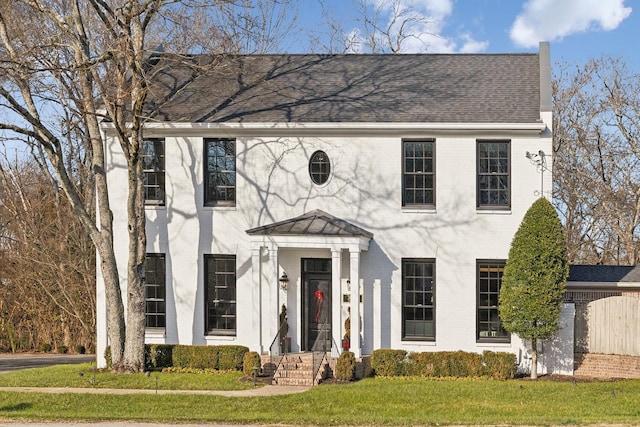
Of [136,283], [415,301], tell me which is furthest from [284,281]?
[136,283]

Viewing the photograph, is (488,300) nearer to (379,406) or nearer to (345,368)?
(345,368)

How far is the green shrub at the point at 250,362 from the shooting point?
20.3 m

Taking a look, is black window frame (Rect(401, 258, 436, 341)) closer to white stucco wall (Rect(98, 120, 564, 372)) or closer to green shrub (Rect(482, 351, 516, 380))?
white stucco wall (Rect(98, 120, 564, 372))

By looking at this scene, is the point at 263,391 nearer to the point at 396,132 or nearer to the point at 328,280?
the point at 328,280

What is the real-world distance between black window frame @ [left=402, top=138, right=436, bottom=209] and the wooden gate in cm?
515

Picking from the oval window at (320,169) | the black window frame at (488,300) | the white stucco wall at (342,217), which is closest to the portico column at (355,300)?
the white stucco wall at (342,217)

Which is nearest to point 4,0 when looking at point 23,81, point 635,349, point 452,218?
point 23,81

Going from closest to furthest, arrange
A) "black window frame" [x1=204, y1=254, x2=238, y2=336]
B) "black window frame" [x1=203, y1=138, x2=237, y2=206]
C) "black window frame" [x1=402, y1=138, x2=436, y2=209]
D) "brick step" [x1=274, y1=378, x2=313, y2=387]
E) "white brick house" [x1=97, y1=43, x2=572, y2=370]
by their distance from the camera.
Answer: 1. "brick step" [x1=274, y1=378, x2=313, y2=387]
2. "white brick house" [x1=97, y1=43, x2=572, y2=370]
3. "black window frame" [x1=402, y1=138, x2=436, y2=209]
4. "black window frame" [x1=204, y1=254, x2=238, y2=336]
5. "black window frame" [x1=203, y1=138, x2=237, y2=206]

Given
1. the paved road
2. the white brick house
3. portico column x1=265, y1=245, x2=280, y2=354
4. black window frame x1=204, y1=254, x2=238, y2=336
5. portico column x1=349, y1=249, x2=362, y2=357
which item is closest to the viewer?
portico column x1=349, y1=249, x2=362, y2=357

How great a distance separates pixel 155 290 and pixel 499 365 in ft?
31.2

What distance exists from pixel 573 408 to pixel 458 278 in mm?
6349

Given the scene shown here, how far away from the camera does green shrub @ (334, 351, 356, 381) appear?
1977 centimetres

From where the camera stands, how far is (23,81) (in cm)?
2097

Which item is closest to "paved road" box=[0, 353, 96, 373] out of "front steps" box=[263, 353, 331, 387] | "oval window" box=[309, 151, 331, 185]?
"front steps" box=[263, 353, 331, 387]
